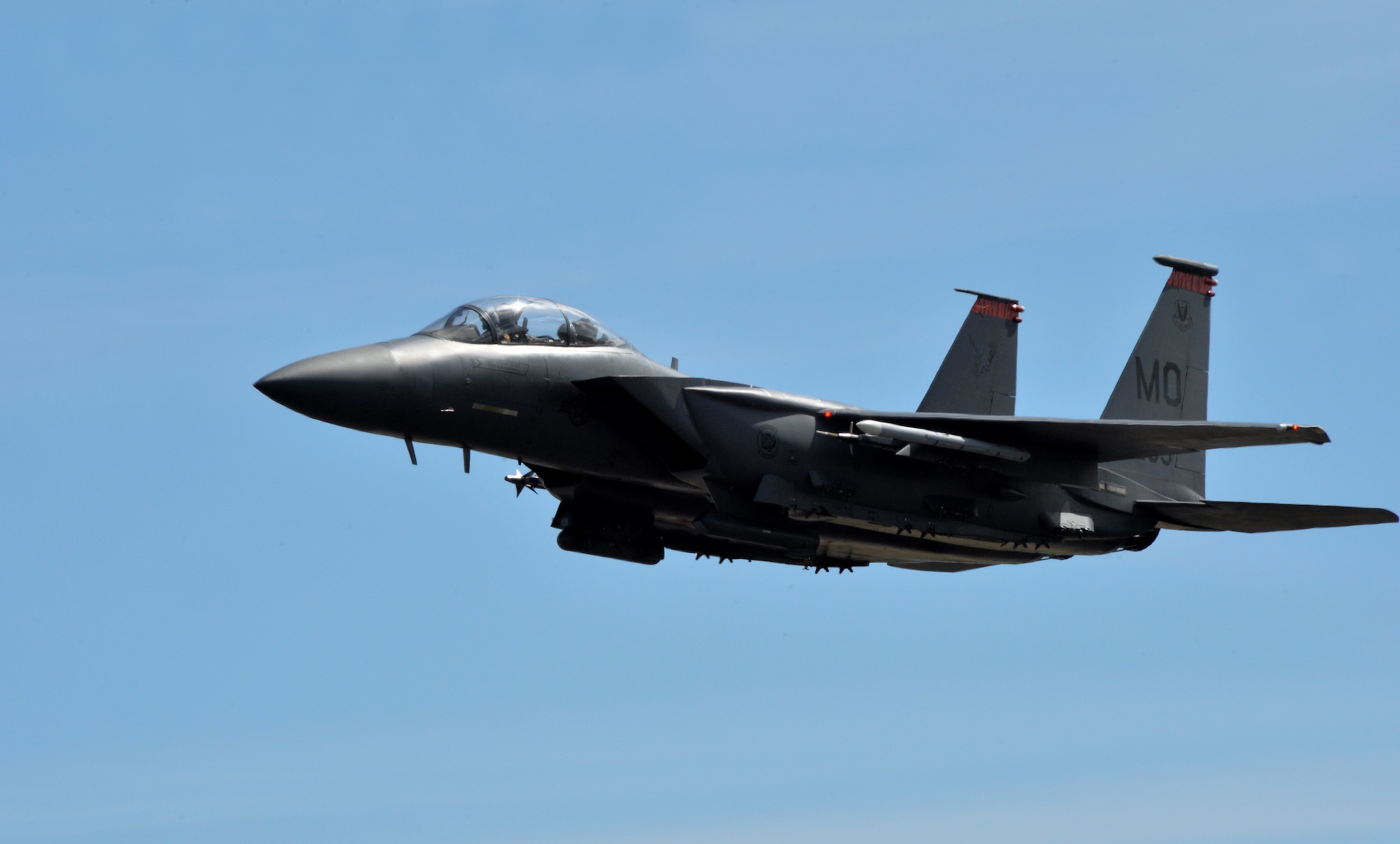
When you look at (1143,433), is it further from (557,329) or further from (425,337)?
(425,337)

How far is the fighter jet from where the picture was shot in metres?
18.6

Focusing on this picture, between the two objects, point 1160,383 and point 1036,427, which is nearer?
point 1036,427

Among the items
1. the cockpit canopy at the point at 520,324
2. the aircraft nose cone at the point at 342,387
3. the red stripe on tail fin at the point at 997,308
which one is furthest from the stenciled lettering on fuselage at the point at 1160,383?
the aircraft nose cone at the point at 342,387

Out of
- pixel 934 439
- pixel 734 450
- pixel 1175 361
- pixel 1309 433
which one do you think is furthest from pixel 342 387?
pixel 1175 361

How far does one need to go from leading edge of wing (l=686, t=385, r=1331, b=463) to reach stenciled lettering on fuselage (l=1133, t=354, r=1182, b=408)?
4268 mm

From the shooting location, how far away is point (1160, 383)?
2442 centimetres

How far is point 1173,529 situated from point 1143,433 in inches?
135

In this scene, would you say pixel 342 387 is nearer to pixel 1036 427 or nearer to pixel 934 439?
pixel 934 439

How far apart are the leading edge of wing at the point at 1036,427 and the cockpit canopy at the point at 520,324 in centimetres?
156

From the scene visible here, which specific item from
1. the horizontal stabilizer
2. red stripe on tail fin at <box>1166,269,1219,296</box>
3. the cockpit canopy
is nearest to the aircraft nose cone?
the cockpit canopy

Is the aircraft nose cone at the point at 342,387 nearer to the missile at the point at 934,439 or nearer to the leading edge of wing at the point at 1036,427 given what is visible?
the leading edge of wing at the point at 1036,427

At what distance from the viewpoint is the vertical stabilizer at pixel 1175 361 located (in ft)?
79.3

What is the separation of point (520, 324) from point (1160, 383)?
10839 millimetres

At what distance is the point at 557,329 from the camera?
19438 mm
